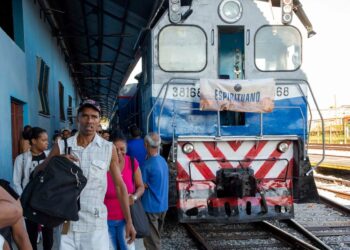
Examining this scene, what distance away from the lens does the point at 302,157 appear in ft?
21.0

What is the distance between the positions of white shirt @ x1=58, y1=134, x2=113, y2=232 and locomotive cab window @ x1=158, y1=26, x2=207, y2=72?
3.41 meters

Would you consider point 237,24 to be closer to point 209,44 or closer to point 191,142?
point 209,44

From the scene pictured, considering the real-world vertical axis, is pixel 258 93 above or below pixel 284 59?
below

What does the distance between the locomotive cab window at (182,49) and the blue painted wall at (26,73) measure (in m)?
2.55

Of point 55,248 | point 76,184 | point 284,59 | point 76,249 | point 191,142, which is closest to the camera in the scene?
point 76,184

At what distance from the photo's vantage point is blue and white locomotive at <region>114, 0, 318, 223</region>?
6168mm

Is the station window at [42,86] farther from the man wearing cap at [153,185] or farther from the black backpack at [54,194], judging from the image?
the black backpack at [54,194]

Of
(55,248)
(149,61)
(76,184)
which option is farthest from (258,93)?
(76,184)

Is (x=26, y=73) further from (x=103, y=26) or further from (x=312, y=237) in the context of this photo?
(x=312, y=237)

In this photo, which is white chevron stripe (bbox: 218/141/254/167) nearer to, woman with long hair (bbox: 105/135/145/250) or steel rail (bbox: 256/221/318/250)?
steel rail (bbox: 256/221/318/250)

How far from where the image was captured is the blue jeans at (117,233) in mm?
3668

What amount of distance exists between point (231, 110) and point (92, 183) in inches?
142

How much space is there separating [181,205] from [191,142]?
0.94 meters

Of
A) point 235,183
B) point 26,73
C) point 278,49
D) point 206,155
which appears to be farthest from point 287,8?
point 26,73
